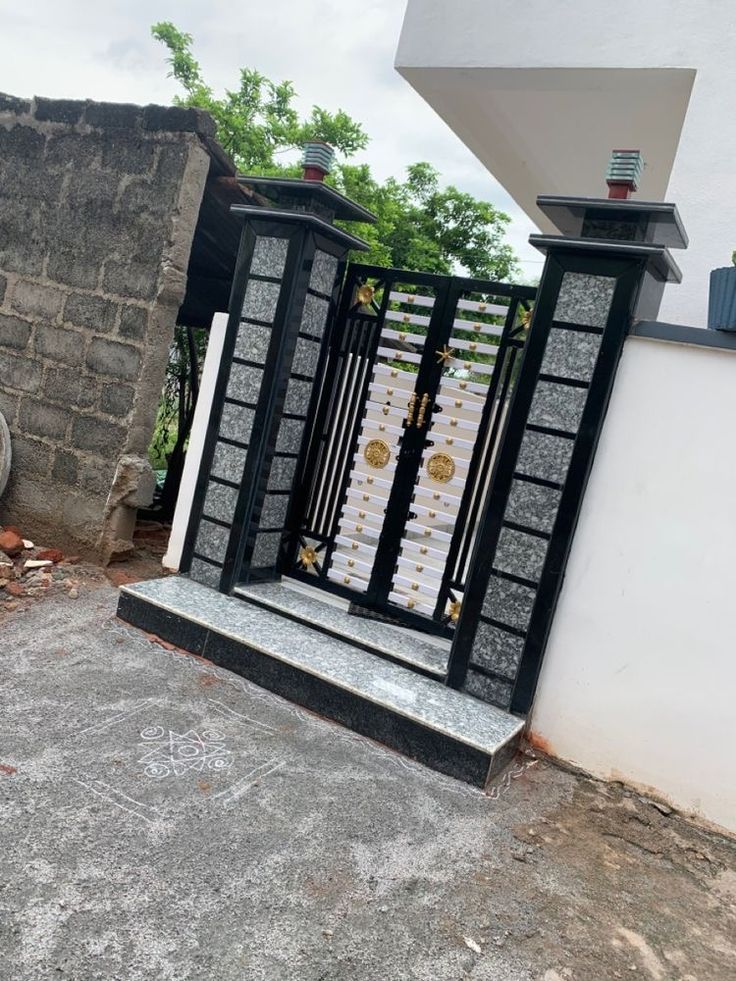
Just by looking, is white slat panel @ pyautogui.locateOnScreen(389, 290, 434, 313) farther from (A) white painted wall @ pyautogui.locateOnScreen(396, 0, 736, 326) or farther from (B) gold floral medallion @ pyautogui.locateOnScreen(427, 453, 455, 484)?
(A) white painted wall @ pyautogui.locateOnScreen(396, 0, 736, 326)

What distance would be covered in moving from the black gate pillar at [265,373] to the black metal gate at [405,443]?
17 centimetres

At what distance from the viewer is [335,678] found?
146 inches

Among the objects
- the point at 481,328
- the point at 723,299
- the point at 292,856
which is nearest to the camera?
the point at 292,856

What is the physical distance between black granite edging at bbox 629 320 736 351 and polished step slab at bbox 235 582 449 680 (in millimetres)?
1938

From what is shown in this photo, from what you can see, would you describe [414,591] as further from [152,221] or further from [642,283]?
[152,221]

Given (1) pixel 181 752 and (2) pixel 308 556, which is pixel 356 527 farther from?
(1) pixel 181 752

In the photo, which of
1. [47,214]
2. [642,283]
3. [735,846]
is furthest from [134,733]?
[47,214]

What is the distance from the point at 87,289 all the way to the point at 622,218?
3.38 meters

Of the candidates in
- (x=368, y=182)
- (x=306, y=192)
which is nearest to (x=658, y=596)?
(x=306, y=192)

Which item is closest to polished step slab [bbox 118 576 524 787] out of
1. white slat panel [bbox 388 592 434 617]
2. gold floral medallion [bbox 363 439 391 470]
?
white slat panel [bbox 388 592 434 617]

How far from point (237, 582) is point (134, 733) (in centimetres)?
145

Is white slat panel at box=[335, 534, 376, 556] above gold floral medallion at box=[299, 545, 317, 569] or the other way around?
above

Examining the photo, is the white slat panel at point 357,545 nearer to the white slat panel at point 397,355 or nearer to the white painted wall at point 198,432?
the white painted wall at point 198,432

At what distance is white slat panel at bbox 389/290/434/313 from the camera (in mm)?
4383
